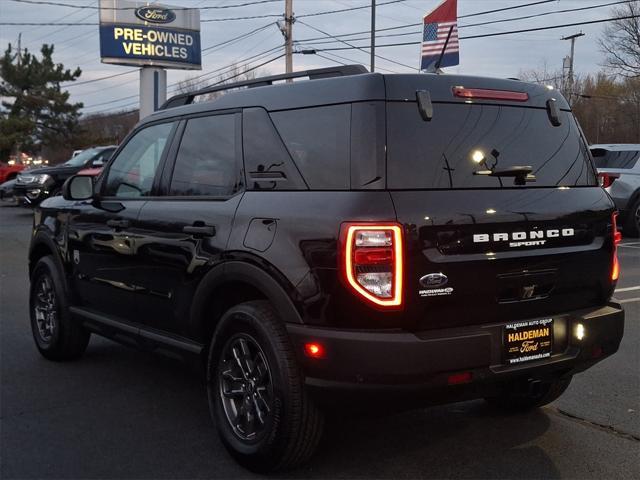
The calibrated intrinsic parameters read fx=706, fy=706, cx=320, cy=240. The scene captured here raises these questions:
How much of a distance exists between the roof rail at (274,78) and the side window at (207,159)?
29 cm

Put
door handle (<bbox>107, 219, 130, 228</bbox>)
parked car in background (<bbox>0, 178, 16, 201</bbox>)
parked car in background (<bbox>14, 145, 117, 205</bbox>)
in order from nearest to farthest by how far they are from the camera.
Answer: door handle (<bbox>107, 219, 130, 228</bbox>) → parked car in background (<bbox>14, 145, 117, 205</bbox>) → parked car in background (<bbox>0, 178, 16, 201</bbox>)

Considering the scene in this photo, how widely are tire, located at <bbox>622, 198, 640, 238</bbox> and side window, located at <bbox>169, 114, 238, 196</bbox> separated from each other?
1235cm

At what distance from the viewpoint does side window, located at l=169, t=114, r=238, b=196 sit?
3984mm

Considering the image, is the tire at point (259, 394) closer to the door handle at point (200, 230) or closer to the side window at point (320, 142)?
the door handle at point (200, 230)

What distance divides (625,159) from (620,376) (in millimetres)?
11002

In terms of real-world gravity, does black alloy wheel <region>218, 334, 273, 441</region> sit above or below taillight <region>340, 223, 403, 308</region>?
below

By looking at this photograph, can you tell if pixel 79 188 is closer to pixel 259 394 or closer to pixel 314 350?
pixel 259 394

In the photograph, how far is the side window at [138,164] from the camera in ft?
15.3

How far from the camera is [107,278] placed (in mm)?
4867

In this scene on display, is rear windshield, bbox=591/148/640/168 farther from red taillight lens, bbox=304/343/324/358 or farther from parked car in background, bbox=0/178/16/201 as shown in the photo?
parked car in background, bbox=0/178/16/201

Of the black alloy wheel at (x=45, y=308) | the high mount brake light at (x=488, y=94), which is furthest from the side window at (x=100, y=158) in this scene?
the high mount brake light at (x=488, y=94)

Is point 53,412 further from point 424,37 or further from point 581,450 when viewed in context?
point 424,37

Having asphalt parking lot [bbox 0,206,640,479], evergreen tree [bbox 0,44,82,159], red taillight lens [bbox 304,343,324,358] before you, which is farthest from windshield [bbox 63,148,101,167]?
evergreen tree [bbox 0,44,82,159]

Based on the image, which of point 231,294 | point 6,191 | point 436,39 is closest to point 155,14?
point 6,191
